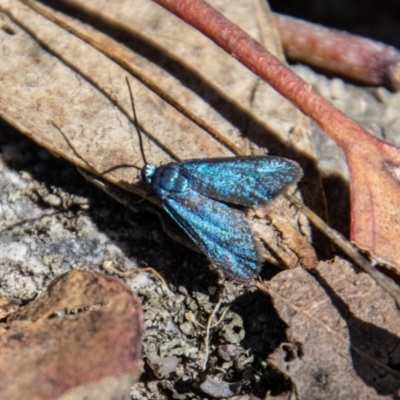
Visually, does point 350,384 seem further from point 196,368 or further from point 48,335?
point 48,335

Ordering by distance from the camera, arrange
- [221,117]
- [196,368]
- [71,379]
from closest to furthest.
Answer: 1. [71,379]
2. [196,368]
3. [221,117]

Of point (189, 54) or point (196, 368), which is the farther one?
point (189, 54)

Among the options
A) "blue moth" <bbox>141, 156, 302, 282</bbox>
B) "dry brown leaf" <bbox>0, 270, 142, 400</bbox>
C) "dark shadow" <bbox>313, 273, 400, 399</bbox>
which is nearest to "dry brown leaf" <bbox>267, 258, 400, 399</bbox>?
"dark shadow" <bbox>313, 273, 400, 399</bbox>

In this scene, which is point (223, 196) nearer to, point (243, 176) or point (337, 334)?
point (243, 176)

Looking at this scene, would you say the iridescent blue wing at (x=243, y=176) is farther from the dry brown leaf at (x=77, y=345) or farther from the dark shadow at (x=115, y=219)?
the dry brown leaf at (x=77, y=345)

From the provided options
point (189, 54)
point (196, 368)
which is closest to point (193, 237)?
point (196, 368)

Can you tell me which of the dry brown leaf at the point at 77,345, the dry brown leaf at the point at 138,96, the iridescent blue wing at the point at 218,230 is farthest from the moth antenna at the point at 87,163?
the dry brown leaf at the point at 77,345

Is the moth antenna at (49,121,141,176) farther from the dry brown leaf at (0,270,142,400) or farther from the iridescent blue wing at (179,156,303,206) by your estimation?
the dry brown leaf at (0,270,142,400)

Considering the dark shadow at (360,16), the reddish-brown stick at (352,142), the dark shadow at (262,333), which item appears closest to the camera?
the dark shadow at (262,333)
